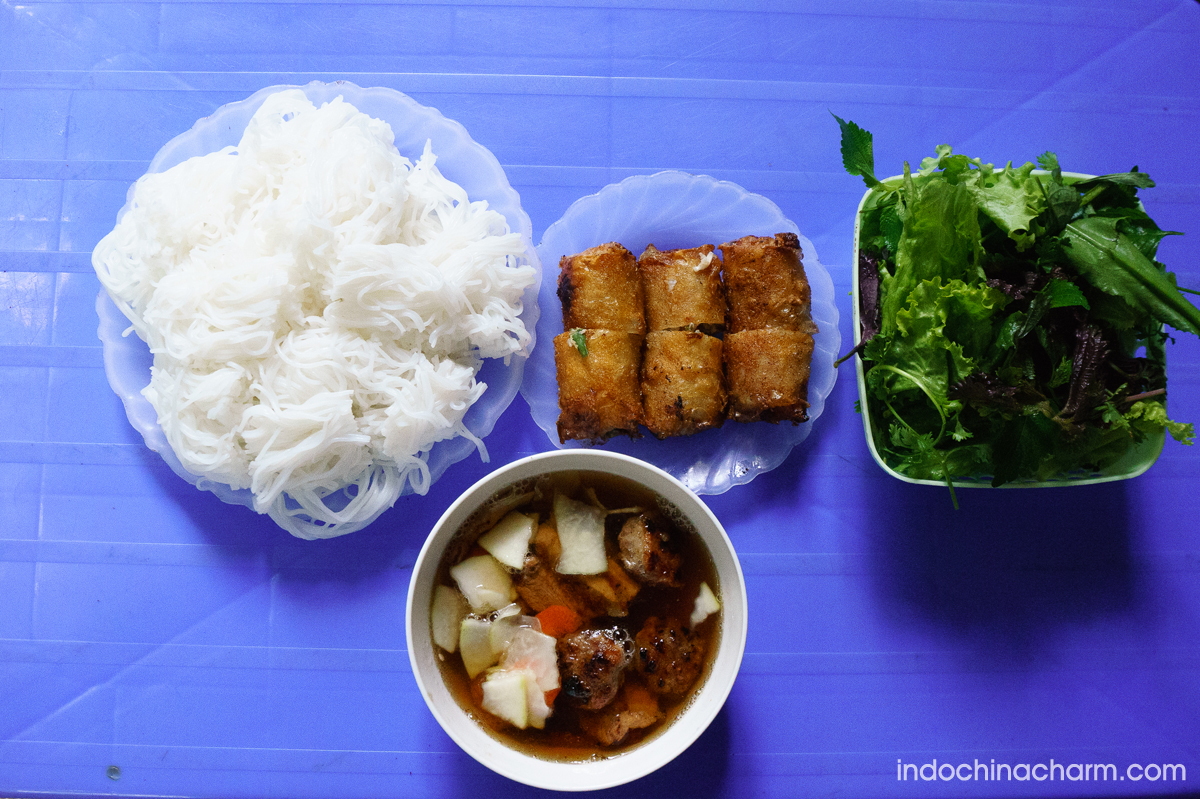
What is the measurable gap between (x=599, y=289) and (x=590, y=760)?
45.4 inches

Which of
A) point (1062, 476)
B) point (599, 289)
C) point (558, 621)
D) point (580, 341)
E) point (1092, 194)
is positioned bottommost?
point (558, 621)

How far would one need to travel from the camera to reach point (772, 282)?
1.91m

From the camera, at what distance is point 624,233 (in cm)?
202

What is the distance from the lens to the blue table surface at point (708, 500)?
76.8 inches

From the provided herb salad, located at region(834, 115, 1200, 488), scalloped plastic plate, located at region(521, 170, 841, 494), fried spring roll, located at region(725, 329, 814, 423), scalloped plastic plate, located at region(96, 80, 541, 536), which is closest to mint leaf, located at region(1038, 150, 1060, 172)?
herb salad, located at region(834, 115, 1200, 488)

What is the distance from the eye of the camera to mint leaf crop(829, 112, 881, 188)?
1.75 m

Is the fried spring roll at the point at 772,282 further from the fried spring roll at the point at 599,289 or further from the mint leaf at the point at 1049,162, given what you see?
the mint leaf at the point at 1049,162

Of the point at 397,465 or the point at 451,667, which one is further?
the point at 397,465

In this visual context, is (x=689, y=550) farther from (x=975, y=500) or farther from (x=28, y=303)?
(x=28, y=303)

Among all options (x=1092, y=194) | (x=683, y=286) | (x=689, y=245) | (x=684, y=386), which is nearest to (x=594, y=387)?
(x=684, y=386)

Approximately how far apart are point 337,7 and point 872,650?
2479 mm

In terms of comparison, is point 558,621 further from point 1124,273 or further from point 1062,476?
point 1124,273

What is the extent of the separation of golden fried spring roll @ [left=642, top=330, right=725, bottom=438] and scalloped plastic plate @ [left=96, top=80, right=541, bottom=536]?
368 mm

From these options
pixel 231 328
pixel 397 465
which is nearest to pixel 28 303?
pixel 231 328
